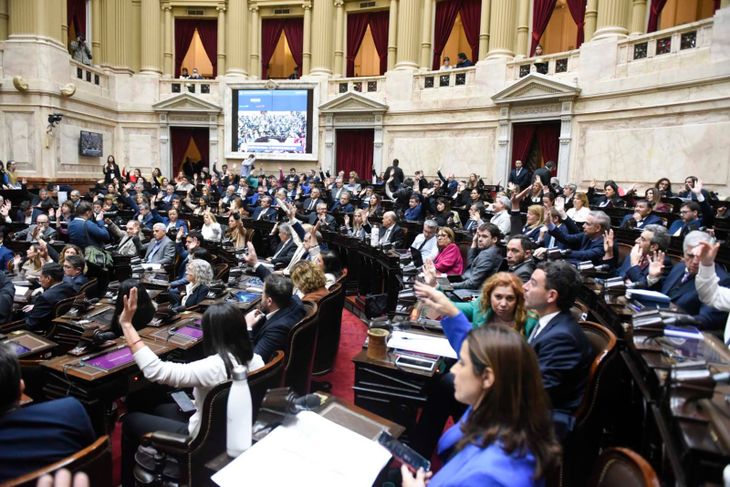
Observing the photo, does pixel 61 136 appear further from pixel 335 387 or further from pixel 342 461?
pixel 342 461

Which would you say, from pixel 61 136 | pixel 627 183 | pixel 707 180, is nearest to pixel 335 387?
pixel 707 180

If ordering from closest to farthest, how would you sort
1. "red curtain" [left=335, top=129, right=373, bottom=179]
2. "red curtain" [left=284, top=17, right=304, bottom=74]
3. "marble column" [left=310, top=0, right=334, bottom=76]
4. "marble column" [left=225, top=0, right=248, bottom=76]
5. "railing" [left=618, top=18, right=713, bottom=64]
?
"railing" [left=618, top=18, right=713, bottom=64] < "red curtain" [left=335, top=129, right=373, bottom=179] < "marble column" [left=310, top=0, right=334, bottom=76] < "marble column" [left=225, top=0, right=248, bottom=76] < "red curtain" [left=284, top=17, right=304, bottom=74]

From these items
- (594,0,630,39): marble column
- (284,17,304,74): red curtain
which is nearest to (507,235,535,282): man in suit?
(594,0,630,39): marble column

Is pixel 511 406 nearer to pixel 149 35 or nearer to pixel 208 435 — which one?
pixel 208 435

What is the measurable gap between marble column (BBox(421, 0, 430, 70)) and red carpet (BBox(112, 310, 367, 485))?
11945mm

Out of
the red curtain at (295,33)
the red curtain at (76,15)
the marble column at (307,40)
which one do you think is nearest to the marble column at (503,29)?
the marble column at (307,40)

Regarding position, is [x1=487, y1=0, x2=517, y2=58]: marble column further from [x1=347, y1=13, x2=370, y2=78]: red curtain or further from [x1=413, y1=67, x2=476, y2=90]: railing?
[x1=347, y1=13, x2=370, y2=78]: red curtain

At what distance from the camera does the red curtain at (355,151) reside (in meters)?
17.4

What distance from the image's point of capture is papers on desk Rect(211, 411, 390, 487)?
1.83 meters

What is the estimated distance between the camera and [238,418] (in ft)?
6.94

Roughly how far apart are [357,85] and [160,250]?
11.9 metres

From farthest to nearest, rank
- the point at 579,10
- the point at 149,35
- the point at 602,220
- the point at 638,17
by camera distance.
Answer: the point at 149,35, the point at 579,10, the point at 638,17, the point at 602,220

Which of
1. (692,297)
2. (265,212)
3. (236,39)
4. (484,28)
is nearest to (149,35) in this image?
(236,39)

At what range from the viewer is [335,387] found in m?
4.59
